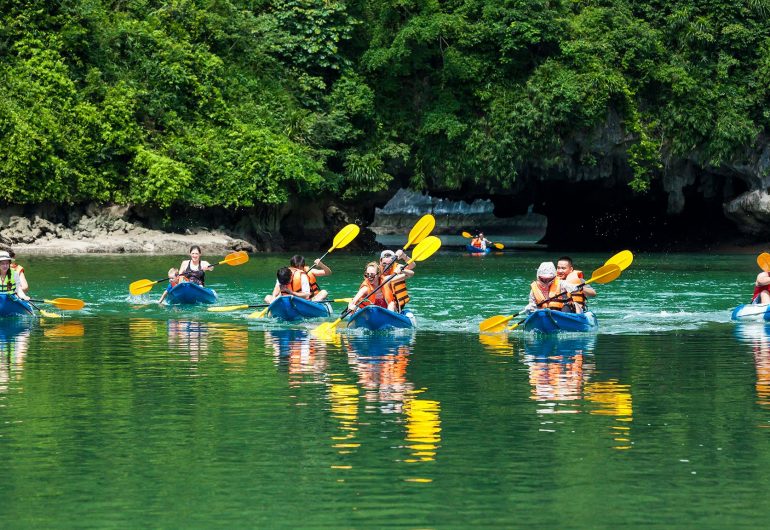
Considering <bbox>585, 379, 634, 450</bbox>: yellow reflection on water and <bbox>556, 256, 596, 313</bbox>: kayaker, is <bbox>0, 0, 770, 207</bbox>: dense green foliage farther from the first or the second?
<bbox>585, 379, 634, 450</bbox>: yellow reflection on water

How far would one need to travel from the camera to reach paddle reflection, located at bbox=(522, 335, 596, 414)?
35.8 ft

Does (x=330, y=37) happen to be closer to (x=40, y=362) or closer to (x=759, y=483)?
(x=40, y=362)

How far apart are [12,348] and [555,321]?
6451mm

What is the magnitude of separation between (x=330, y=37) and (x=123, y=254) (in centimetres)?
979

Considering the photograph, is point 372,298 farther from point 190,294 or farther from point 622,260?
point 190,294

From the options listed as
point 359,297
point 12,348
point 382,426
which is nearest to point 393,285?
point 359,297

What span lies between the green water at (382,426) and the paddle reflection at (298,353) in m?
0.05

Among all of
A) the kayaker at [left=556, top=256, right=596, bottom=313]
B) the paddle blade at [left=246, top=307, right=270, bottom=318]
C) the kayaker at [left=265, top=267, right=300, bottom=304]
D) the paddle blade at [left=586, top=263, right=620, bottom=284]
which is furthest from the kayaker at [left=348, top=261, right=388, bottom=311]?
the paddle blade at [left=586, top=263, right=620, bottom=284]

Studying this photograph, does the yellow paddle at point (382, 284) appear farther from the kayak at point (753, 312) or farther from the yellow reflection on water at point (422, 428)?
the yellow reflection on water at point (422, 428)

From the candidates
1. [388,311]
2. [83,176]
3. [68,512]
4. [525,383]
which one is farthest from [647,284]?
[68,512]

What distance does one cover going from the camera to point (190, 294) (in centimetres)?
2158

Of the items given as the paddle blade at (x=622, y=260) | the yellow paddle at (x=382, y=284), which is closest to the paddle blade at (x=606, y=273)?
the paddle blade at (x=622, y=260)

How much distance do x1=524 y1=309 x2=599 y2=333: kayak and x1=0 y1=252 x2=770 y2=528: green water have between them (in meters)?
0.24

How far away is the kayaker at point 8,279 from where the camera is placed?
18469 millimetres
